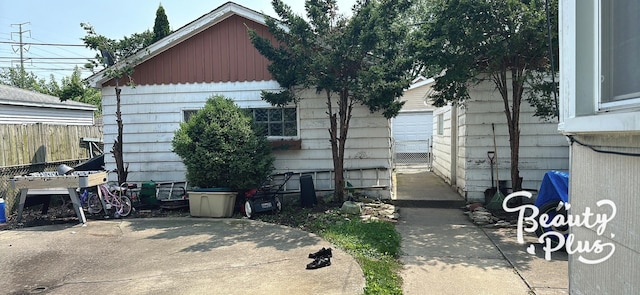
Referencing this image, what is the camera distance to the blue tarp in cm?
492

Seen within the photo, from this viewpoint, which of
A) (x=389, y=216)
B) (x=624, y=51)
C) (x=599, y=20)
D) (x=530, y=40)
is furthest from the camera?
(x=389, y=216)

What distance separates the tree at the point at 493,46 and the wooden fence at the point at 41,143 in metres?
9.39

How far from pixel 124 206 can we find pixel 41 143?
13.6ft

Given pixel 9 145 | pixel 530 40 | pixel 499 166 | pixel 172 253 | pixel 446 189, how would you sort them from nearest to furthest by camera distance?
1. pixel 172 253
2. pixel 530 40
3. pixel 499 166
4. pixel 9 145
5. pixel 446 189

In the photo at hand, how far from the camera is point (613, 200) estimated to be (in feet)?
6.73

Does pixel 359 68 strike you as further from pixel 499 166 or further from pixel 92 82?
pixel 92 82

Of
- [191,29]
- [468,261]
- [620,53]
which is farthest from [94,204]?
[620,53]

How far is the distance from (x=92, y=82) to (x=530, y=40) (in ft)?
30.0

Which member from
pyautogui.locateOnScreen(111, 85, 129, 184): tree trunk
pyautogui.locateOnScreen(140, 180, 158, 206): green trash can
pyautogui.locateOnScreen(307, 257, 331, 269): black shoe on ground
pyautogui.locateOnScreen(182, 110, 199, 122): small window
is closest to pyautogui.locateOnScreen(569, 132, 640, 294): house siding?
pyautogui.locateOnScreen(307, 257, 331, 269): black shoe on ground

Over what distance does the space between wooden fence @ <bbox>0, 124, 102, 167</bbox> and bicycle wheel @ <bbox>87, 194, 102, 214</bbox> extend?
2.75m

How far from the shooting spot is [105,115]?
9289mm

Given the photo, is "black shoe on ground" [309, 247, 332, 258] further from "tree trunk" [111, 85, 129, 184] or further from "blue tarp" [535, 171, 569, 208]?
"tree trunk" [111, 85, 129, 184]

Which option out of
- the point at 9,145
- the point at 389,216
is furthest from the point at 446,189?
the point at 9,145

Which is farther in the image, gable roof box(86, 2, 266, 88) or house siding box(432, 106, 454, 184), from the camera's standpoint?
house siding box(432, 106, 454, 184)
